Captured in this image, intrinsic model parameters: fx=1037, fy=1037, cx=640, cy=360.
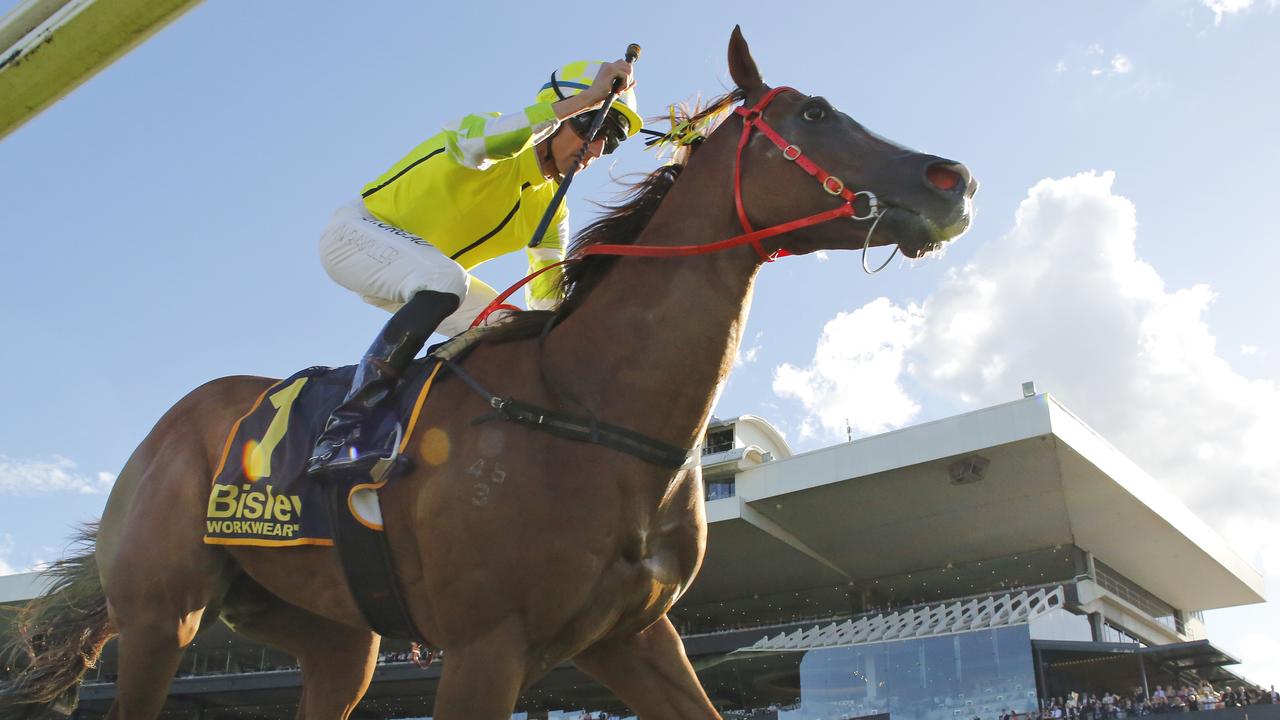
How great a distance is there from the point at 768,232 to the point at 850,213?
24 centimetres

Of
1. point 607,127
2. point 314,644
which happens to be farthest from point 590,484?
point 314,644

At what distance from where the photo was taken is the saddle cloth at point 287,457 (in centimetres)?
327

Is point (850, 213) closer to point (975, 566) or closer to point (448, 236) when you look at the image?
point (448, 236)

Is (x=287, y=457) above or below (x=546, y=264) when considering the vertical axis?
below

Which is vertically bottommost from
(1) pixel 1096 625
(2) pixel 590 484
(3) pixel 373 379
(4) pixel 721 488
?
(2) pixel 590 484

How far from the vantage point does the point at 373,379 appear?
3.31 m

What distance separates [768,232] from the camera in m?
3.07

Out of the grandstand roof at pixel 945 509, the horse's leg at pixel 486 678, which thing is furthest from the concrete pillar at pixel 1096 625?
the horse's leg at pixel 486 678

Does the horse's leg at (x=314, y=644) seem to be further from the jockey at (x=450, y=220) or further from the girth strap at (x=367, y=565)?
the jockey at (x=450, y=220)

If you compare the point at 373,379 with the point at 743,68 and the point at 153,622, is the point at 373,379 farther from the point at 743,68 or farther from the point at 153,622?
the point at 743,68

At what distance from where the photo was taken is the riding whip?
3.45 meters

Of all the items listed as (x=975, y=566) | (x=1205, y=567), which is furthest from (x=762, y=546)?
(x=1205, y=567)

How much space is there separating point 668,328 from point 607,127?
3.41 feet

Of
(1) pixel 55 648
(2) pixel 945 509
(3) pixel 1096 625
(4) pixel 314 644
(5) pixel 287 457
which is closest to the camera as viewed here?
(5) pixel 287 457
